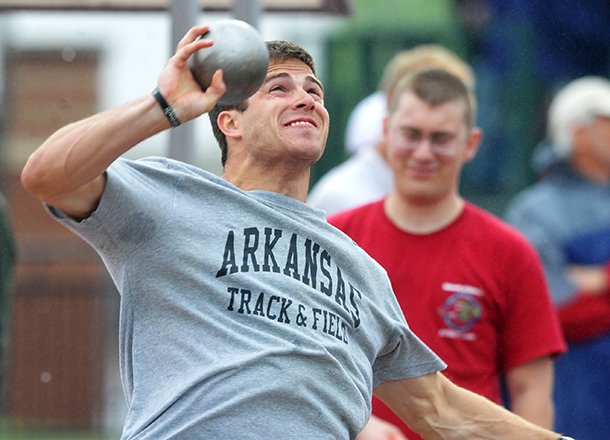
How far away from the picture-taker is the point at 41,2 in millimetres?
6727

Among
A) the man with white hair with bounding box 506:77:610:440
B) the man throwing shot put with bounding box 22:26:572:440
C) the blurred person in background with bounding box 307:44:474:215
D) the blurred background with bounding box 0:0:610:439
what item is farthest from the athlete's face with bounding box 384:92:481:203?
the blurred background with bounding box 0:0:610:439

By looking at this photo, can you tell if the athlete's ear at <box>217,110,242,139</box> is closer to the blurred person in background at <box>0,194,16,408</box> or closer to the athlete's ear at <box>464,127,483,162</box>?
the athlete's ear at <box>464,127,483,162</box>

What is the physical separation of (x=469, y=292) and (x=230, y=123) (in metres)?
1.65

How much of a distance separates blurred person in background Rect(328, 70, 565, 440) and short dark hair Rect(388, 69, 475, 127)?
0.01 m

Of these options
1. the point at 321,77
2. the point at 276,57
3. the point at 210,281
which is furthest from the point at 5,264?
the point at 210,281

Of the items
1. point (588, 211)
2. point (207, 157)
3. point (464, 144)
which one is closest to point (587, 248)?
point (588, 211)

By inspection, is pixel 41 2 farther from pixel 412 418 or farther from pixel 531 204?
pixel 412 418

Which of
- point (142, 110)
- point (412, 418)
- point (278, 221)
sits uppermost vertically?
point (142, 110)

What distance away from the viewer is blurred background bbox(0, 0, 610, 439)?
9828mm

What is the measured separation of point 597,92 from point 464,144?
193 centimetres

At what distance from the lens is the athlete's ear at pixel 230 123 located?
4.18 meters

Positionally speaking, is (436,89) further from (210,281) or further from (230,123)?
(210,281)

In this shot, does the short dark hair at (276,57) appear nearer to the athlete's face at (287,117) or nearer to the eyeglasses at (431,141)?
the athlete's face at (287,117)

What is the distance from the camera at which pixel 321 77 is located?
9.51 metres
